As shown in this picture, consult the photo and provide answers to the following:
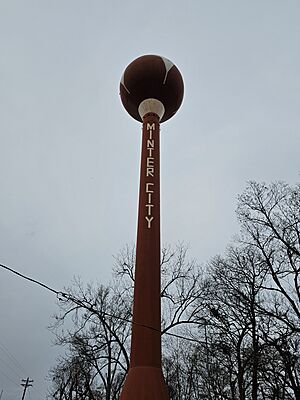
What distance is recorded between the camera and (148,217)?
12406 millimetres

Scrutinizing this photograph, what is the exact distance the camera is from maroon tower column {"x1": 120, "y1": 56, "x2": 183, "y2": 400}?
32.5 feet

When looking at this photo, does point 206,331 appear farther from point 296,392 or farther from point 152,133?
point 152,133

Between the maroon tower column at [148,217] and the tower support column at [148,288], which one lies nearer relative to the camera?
the tower support column at [148,288]

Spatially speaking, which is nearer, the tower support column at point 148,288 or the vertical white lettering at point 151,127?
the tower support column at point 148,288

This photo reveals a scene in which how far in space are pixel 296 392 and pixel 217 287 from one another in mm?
5777

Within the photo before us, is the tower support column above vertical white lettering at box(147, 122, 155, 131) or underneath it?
underneath

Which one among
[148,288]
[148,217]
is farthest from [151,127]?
[148,288]

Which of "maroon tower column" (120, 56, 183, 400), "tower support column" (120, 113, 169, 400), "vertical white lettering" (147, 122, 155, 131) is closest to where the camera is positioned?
"tower support column" (120, 113, 169, 400)

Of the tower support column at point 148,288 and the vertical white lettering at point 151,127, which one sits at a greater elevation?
the vertical white lettering at point 151,127

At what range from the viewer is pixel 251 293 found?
18531 mm

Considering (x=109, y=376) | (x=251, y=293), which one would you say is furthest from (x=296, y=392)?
(x=109, y=376)

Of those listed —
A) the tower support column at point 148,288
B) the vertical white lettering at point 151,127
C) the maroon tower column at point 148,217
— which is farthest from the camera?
the vertical white lettering at point 151,127

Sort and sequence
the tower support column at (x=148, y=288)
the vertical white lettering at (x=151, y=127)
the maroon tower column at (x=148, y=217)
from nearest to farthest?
the tower support column at (x=148, y=288)
the maroon tower column at (x=148, y=217)
the vertical white lettering at (x=151, y=127)

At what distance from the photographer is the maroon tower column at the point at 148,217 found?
9.91 m
